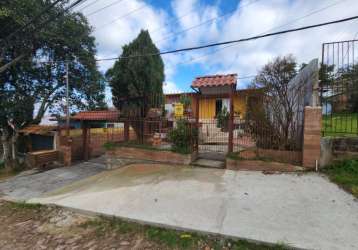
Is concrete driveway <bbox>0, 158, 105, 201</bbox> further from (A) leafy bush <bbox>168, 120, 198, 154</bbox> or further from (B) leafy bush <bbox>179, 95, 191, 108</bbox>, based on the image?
(B) leafy bush <bbox>179, 95, 191, 108</bbox>

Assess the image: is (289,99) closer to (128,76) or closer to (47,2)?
(128,76)

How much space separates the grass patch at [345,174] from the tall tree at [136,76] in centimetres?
590

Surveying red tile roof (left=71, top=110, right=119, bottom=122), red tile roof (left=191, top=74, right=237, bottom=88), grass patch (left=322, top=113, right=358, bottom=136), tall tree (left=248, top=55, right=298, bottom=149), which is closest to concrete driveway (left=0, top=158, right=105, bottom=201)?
red tile roof (left=71, top=110, right=119, bottom=122)

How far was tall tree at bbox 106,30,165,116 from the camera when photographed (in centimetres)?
834

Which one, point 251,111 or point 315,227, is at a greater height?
point 251,111

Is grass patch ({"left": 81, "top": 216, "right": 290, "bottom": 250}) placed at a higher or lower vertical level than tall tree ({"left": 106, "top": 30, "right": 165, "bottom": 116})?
lower

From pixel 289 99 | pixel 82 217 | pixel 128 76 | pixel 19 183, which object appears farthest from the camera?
pixel 128 76

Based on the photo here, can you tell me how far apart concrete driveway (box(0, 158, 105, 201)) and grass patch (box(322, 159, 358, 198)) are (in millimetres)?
7196

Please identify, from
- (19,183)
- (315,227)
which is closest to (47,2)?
(19,183)

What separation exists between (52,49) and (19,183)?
24.5 ft

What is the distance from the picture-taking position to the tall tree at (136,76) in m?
8.34

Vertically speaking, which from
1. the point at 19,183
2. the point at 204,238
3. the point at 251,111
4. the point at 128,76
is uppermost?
the point at 128,76

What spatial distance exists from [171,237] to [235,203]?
140 centimetres

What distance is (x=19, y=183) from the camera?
23.8 feet
